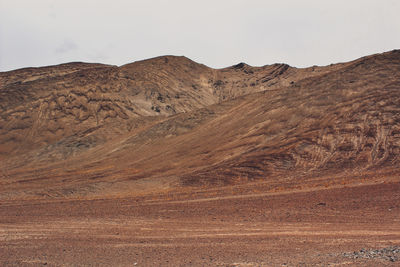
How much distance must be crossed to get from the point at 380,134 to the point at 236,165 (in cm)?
1010

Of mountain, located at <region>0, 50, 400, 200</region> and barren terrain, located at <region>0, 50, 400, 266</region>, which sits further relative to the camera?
mountain, located at <region>0, 50, 400, 200</region>

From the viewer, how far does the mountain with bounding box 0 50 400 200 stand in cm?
2996

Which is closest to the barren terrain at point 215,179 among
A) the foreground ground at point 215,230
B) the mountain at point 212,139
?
the foreground ground at point 215,230

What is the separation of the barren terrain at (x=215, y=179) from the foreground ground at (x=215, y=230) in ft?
0.17

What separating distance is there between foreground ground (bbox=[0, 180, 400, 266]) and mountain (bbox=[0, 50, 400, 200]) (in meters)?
5.40

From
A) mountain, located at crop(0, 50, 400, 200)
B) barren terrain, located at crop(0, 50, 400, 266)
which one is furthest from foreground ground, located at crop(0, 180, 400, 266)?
mountain, located at crop(0, 50, 400, 200)

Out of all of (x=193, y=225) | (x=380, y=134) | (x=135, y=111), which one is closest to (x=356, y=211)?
(x=193, y=225)

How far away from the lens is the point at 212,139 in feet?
135

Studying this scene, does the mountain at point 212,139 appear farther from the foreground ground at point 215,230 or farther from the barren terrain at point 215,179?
the foreground ground at point 215,230

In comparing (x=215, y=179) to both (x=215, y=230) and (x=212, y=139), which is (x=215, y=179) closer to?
(x=212, y=139)

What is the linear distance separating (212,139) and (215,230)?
2721 cm

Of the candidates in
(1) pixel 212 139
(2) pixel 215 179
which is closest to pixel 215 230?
(2) pixel 215 179

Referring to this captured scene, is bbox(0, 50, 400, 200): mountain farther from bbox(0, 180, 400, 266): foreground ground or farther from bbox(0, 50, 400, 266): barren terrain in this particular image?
bbox(0, 180, 400, 266): foreground ground

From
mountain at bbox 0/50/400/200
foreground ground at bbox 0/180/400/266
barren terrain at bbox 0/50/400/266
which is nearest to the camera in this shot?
foreground ground at bbox 0/180/400/266
